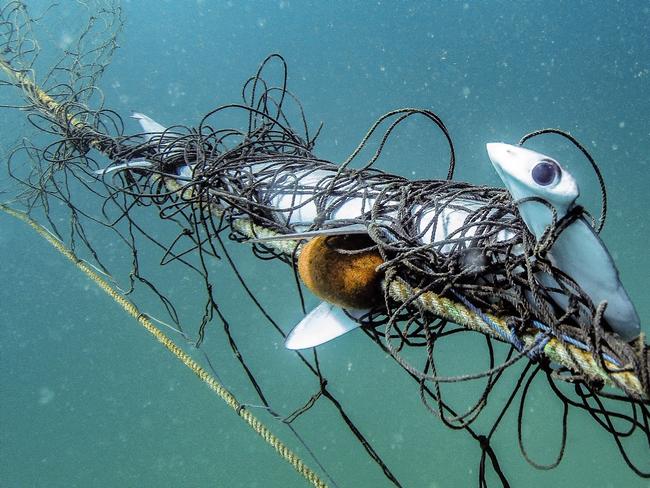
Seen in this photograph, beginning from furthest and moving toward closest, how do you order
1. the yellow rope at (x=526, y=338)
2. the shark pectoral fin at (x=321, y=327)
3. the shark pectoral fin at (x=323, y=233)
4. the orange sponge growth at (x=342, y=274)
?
1. the shark pectoral fin at (x=321, y=327)
2. the orange sponge growth at (x=342, y=274)
3. the shark pectoral fin at (x=323, y=233)
4. the yellow rope at (x=526, y=338)

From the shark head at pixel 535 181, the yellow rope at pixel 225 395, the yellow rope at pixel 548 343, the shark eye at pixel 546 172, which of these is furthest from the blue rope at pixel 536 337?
the yellow rope at pixel 225 395

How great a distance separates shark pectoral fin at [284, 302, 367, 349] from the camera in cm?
177

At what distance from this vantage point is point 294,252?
79.8 inches

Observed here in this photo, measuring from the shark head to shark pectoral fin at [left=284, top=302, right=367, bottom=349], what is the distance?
28.7 inches

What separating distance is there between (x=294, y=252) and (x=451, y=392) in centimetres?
1383

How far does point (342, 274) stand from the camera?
1646mm

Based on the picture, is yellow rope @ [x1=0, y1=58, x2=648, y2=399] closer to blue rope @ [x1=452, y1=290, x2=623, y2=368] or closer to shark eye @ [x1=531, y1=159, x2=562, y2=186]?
blue rope @ [x1=452, y1=290, x2=623, y2=368]

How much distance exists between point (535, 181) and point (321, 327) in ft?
3.04

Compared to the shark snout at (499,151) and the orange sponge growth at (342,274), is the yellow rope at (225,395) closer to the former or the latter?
the orange sponge growth at (342,274)

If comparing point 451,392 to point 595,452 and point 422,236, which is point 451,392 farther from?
point 422,236

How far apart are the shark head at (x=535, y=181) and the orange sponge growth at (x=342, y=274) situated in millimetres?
562

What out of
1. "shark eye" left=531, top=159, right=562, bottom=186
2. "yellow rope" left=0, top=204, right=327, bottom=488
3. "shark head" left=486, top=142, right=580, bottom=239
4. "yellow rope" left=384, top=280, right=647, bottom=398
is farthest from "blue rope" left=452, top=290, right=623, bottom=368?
"yellow rope" left=0, top=204, right=327, bottom=488

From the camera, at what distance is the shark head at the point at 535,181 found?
109cm

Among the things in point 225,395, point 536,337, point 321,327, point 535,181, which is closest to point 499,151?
point 535,181
